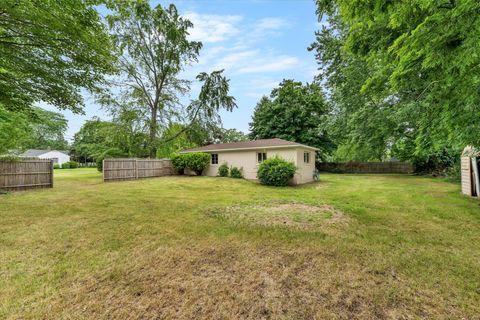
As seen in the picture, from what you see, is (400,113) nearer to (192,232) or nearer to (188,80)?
(192,232)

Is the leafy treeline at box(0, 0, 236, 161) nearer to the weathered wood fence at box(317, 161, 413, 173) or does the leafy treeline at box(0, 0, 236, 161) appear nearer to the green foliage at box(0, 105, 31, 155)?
the green foliage at box(0, 105, 31, 155)

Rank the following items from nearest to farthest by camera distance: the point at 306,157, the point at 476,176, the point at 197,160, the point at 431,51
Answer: the point at 431,51 < the point at 476,176 < the point at 306,157 < the point at 197,160

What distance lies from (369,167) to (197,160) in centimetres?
1795

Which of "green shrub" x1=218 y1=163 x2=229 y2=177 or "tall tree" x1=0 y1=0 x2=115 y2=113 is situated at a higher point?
"tall tree" x1=0 y1=0 x2=115 y2=113

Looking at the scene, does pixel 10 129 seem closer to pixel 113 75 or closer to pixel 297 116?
pixel 113 75

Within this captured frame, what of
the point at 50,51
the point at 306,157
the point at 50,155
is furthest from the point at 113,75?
the point at 50,155

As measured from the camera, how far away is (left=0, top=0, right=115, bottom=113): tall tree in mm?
4883

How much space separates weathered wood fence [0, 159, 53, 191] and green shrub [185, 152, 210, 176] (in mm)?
7796

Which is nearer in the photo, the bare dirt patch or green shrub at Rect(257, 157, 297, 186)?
the bare dirt patch

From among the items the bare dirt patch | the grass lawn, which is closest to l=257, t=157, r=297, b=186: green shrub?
the bare dirt patch

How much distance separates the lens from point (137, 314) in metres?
2.17

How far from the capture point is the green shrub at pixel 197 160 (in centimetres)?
1610

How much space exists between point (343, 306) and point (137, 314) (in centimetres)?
210

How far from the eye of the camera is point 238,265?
3117mm
